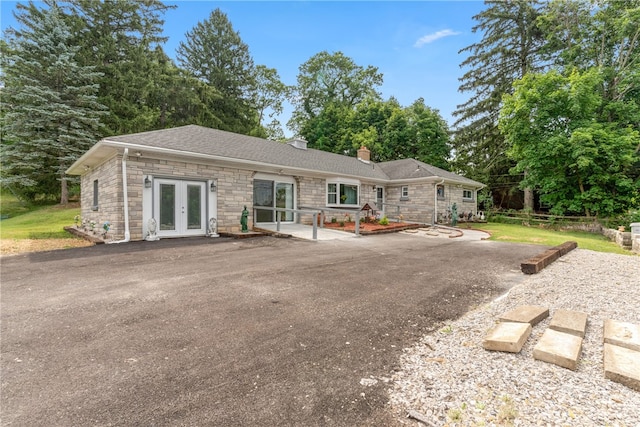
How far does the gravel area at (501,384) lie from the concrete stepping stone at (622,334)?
9 centimetres

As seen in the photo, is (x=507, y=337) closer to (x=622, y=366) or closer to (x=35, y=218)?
(x=622, y=366)

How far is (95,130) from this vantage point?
61.3 feet

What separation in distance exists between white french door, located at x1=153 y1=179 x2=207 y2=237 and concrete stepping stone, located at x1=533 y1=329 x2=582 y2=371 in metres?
9.50

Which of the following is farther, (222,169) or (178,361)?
(222,169)

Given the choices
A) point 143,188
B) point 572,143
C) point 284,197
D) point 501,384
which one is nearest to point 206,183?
point 143,188

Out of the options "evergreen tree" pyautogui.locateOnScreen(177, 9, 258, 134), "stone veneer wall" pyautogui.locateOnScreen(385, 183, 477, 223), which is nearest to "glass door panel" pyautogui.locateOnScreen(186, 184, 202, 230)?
"stone veneer wall" pyautogui.locateOnScreen(385, 183, 477, 223)

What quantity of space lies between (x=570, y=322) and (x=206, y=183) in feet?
32.3

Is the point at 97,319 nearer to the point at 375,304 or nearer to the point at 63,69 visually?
the point at 375,304

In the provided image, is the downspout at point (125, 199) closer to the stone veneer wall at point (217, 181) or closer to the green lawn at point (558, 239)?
the stone veneer wall at point (217, 181)

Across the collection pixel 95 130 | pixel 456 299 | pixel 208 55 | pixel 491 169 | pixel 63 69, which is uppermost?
pixel 208 55

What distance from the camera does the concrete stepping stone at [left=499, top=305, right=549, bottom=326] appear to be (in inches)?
111

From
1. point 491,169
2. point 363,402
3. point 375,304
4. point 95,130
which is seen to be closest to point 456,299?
point 375,304

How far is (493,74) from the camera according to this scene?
21.7 metres

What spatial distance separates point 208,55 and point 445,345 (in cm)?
3434
